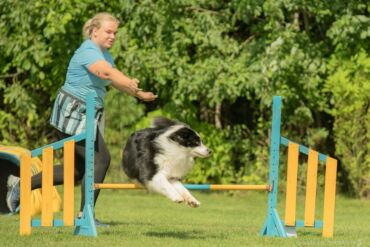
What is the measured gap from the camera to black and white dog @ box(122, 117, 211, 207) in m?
6.36

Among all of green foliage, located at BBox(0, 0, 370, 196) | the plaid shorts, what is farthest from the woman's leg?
green foliage, located at BBox(0, 0, 370, 196)

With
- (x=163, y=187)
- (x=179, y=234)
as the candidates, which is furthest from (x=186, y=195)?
(x=179, y=234)

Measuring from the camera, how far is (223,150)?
12.3 m

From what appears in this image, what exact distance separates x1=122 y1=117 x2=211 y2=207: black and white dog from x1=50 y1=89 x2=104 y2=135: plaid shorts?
14.6 inches

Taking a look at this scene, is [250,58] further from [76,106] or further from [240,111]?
[76,106]

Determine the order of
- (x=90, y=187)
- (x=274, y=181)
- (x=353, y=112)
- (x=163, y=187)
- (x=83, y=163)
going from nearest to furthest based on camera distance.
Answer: (x=163, y=187), (x=90, y=187), (x=274, y=181), (x=83, y=163), (x=353, y=112)

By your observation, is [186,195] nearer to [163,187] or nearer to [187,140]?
[163,187]

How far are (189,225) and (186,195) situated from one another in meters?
1.78

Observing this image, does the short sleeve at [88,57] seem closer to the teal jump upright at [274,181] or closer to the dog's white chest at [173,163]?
the dog's white chest at [173,163]

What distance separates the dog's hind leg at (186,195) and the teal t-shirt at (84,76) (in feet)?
2.71

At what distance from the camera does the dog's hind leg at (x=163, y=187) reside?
20.5 feet

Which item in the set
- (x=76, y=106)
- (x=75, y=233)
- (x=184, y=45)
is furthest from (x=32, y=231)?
(x=184, y=45)

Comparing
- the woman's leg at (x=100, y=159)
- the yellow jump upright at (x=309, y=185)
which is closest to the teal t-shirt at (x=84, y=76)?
the woman's leg at (x=100, y=159)

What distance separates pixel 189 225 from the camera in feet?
26.5
